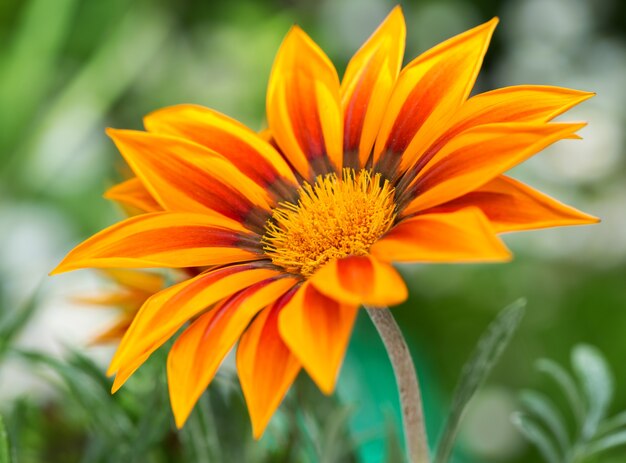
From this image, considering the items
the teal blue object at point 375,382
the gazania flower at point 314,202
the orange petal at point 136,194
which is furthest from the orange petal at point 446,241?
the teal blue object at point 375,382

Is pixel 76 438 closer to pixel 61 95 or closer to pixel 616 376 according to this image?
pixel 616 376

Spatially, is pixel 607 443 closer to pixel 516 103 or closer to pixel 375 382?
pixel 516 103

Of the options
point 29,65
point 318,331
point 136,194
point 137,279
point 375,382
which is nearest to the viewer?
point 318,331

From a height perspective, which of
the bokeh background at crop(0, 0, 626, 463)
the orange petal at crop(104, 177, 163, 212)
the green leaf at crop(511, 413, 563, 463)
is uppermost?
the bokeh background at crop(0, 0, 626, 463)

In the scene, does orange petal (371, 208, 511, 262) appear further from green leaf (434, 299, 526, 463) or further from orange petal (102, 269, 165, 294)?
orange petal (102, 269, 165, 294)

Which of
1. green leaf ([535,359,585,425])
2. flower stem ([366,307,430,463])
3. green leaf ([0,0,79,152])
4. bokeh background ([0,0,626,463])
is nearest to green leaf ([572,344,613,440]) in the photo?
green leaf ([535,359,585,425])

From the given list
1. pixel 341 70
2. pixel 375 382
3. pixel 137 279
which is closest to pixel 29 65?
pixel 341 70

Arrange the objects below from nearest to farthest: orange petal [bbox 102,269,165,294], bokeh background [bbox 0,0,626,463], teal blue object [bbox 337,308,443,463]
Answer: orange petal [bbox 102,269,165,294]
teal blue object [bbox 337,308,443,463]
bokeh background [bbox 0,0,626,463]
